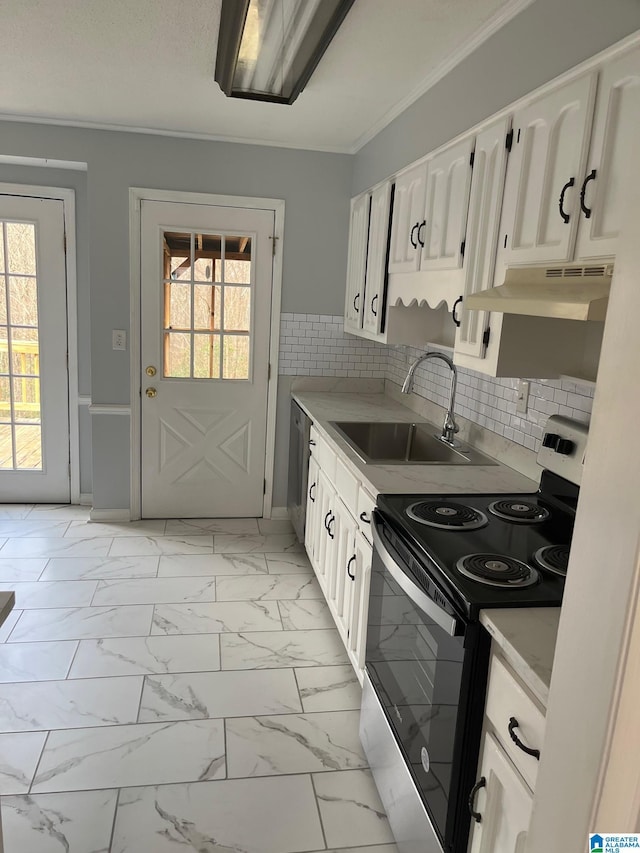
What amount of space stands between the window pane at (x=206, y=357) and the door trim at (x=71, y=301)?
0.87 meters

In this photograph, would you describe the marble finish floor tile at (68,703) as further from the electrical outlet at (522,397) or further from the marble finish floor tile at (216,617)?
the electrical outlet at (522,397)

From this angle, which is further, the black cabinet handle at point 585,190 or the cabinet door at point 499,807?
the black cabinet handle at point 585,190

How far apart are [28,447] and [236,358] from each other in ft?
5.37

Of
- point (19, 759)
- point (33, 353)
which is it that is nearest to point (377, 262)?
point (33, 353)

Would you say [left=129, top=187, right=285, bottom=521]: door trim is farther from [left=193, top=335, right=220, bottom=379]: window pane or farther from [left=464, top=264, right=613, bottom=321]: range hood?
[left=464, top=264, right=613, bottom=321]: range hood

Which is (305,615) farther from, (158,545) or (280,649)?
(158,545)

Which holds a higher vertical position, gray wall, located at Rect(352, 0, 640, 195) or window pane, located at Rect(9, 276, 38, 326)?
gray wall, located at Rect(352, 0, 640, 195)

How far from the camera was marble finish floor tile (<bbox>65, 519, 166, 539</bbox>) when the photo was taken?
406cm

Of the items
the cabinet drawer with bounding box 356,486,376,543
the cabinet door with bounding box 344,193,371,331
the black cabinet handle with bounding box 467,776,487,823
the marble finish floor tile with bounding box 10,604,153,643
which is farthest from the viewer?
the cabinet door with bounding box 344,193,371,331

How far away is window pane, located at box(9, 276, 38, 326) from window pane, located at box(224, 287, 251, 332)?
129 cm

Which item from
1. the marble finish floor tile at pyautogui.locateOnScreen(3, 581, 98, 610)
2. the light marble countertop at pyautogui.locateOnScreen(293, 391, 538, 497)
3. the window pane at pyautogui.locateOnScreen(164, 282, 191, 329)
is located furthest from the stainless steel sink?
the marble finish floor tile at pyautogui.locateOnScreen(3, 581, 98, 610)

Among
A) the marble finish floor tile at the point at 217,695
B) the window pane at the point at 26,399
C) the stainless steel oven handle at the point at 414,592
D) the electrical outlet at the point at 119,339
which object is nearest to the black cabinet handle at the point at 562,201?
the stainless steel oven handle at the point at 414,592

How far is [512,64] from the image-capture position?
208 centimetres

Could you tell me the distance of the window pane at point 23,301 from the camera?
4207 millimetres
